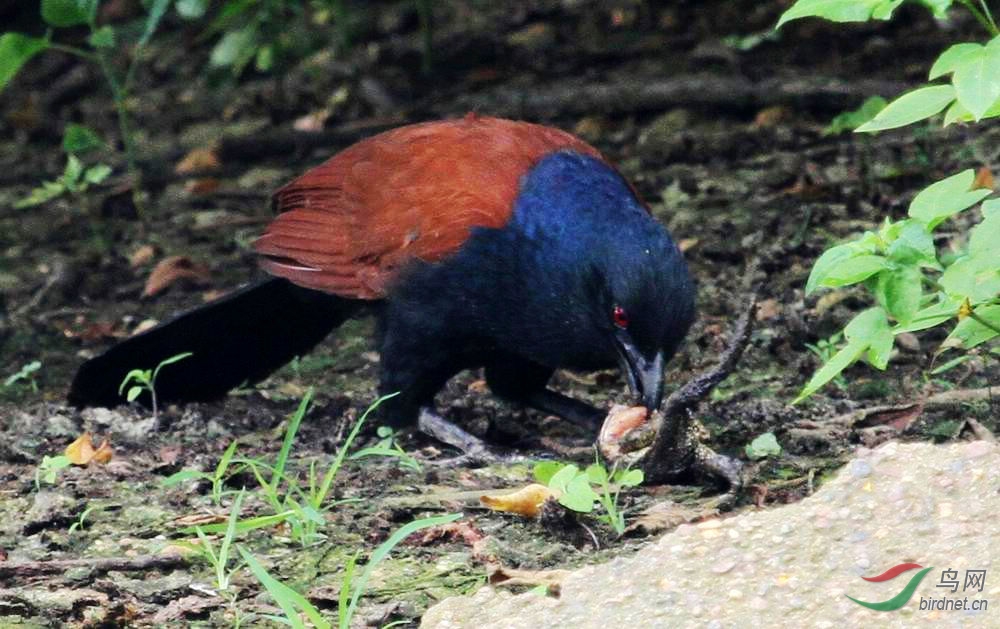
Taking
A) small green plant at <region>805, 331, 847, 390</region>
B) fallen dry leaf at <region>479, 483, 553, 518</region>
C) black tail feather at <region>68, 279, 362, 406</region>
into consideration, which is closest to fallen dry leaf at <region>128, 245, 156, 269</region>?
black tail feather at <region>68, 279, 362, 406</region>

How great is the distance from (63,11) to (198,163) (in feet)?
4.97

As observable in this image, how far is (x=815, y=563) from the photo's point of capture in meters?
2.74

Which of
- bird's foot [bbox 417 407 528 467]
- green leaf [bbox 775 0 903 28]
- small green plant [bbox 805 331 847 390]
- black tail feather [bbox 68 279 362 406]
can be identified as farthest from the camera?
black tail feather [bbox 68 279 362 406]

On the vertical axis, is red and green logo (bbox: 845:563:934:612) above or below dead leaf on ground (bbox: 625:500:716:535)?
above

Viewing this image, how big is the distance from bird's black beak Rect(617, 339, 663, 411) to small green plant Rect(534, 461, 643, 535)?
425 mm

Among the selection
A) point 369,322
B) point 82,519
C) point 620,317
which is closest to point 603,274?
point 620,317

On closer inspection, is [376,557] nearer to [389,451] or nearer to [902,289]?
[389,451]

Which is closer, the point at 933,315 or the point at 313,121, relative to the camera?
the point at 933,315

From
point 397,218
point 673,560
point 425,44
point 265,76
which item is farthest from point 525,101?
point 673,560

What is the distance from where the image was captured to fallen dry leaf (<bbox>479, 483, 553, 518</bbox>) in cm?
340

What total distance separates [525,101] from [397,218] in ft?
8.88

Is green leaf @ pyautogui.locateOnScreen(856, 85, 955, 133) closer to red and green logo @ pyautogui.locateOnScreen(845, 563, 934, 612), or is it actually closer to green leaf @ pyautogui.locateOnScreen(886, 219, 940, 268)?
green leaf @ pyautogui.locateOnScreen(886, 219, 940, 268)

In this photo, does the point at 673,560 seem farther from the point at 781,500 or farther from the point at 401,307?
the point at 401,307

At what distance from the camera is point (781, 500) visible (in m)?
3.44
